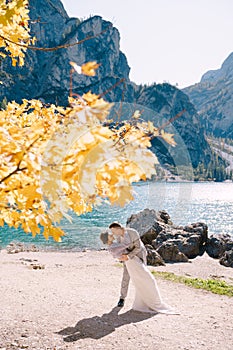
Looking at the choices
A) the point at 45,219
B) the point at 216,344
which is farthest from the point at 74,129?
the point at 216,344

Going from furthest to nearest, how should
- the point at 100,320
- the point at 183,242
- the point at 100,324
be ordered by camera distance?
the point at 183,242 → the point at 100,320 → the point at 100,324

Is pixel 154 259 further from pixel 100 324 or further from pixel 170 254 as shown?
pixel 100 324

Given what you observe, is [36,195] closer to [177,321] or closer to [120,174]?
[120,174]

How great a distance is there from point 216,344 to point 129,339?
163 centimetres

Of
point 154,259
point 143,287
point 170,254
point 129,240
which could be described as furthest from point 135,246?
point 170,254

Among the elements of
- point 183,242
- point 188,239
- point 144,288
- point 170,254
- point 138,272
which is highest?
point 138,272

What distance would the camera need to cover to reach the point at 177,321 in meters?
7.41

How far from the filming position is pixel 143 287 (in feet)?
25.5

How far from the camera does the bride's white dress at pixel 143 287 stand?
765 cm

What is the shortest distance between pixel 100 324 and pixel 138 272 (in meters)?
1.36

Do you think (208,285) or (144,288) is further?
(208,285)

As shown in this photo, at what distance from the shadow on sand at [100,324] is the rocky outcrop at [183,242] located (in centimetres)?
1022

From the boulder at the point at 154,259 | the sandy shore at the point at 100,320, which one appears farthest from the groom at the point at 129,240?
the boulder at the point at 154,259

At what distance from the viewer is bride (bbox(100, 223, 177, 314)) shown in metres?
7.48
